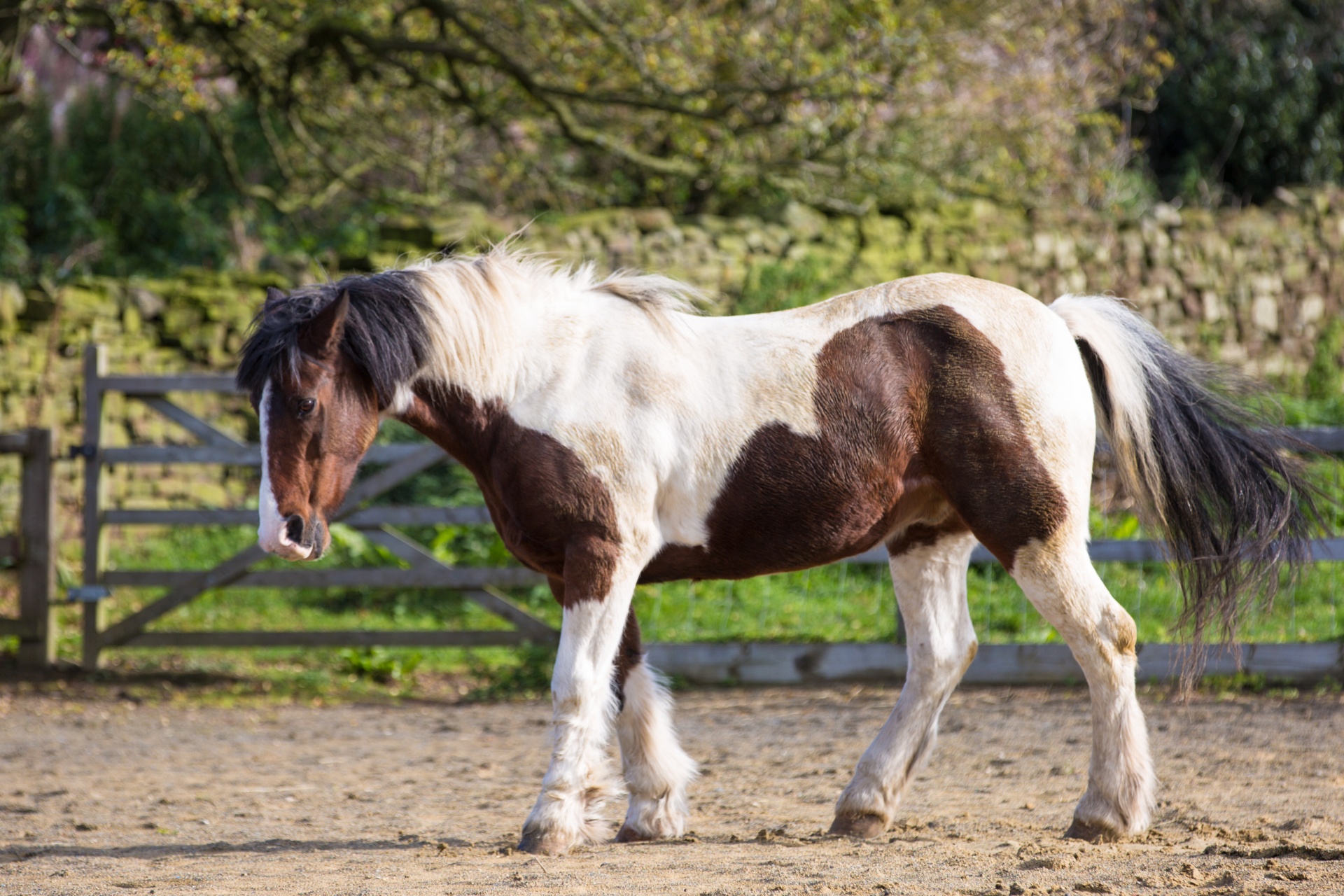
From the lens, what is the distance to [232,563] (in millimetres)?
6648

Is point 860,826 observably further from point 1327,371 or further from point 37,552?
point 1327,371

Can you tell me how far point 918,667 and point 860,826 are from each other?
1.65 ft

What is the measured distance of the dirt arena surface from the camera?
3.07 meters

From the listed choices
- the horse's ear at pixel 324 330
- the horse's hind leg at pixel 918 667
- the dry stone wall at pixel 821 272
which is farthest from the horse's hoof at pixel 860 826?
the dry stone wall at pixel 821 272

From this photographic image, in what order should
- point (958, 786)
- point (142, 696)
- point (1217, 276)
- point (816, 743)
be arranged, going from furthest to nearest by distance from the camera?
1. point (1217, 276)
2. point (142, 696)
3. point (816, 743)
4. point (958, 786)

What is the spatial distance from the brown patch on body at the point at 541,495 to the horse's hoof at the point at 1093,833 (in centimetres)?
149

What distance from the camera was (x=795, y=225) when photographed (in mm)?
10203

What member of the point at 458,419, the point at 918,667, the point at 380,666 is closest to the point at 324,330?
the point at 458,419

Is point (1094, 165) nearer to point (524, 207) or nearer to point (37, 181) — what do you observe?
point (524, 207)

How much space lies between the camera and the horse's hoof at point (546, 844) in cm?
336

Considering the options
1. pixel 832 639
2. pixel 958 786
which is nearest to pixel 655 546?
pixel 958 786

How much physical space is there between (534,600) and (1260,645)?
159 inches

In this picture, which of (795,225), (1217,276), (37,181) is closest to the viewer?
(795,225)

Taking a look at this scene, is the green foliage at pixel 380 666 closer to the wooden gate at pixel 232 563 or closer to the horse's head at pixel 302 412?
the wooden gate at pixel 232 563
